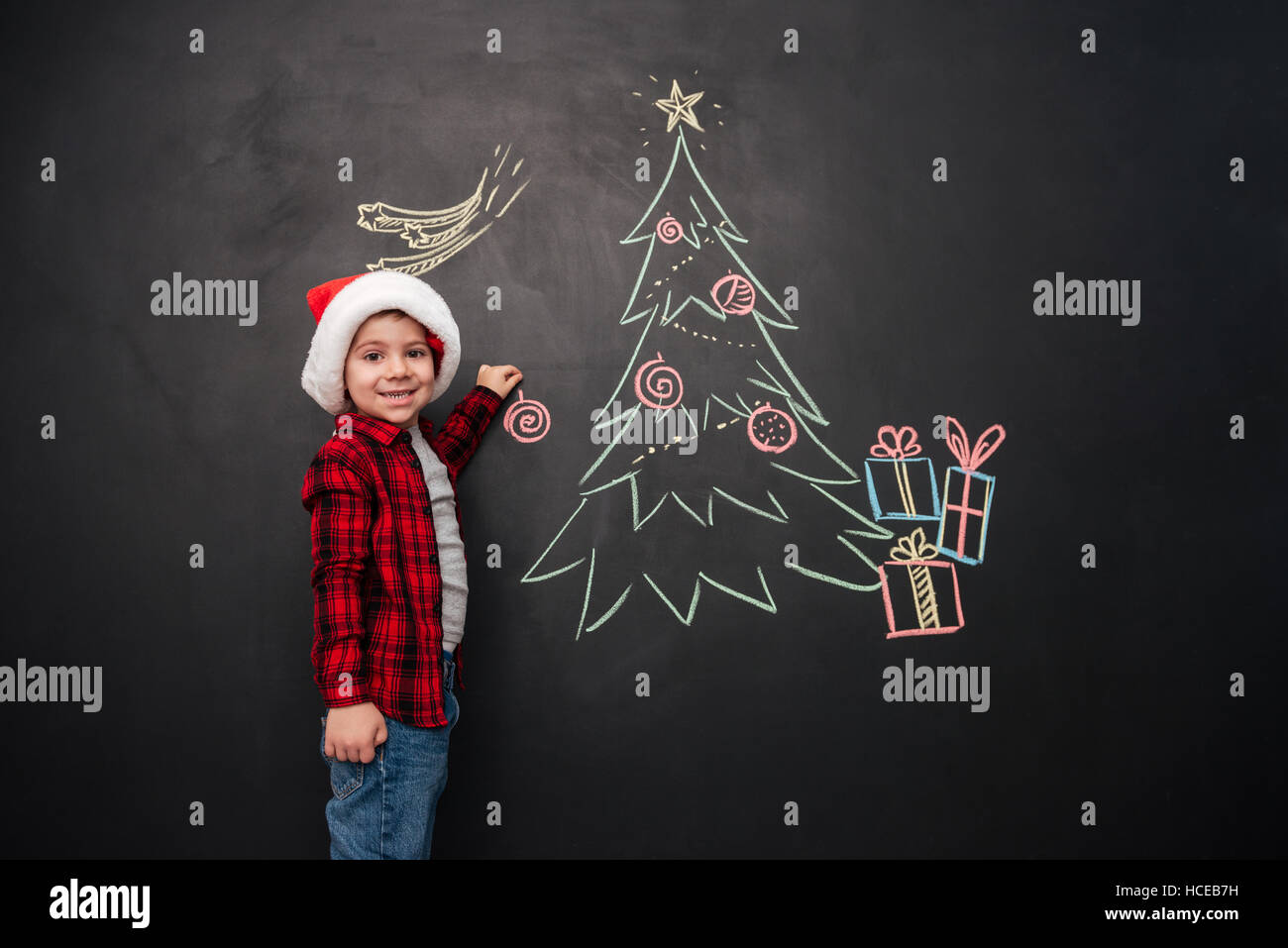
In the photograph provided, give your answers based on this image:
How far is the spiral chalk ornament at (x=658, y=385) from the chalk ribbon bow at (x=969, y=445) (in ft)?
1.91

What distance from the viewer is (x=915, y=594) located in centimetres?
175

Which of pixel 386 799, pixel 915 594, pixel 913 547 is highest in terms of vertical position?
pixel 913 547

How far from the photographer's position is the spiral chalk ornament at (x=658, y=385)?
68.7 inches

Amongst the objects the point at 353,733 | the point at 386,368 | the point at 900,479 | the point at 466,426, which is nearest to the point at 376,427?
the point at 386,368

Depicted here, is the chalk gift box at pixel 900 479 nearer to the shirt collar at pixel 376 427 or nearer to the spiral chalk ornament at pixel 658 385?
the spiral chalk ornament at pixel 658 385

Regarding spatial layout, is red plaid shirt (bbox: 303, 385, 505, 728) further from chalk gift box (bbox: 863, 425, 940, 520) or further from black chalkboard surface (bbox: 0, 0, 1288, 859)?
chalk gift box (bbox: 863, 425, 940, 520)

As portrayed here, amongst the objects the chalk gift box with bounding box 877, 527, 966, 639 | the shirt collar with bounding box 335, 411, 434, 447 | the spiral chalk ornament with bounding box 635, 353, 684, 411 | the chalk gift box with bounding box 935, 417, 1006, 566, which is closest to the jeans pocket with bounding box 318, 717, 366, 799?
the shirt collar with bounding box 335, 411, 434, 447

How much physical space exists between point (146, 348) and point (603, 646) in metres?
1.15

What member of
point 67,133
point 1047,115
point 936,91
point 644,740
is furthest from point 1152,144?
point 67,133

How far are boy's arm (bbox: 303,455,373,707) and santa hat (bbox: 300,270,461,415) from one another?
0.14m

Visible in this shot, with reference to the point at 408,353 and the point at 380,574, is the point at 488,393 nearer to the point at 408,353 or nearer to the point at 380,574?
the point at 408,353

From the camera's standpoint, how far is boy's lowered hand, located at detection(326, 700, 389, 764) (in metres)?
1.36

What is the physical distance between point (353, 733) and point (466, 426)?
626 millimetres

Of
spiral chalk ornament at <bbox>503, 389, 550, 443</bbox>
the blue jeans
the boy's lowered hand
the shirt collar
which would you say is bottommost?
the blue jeans
